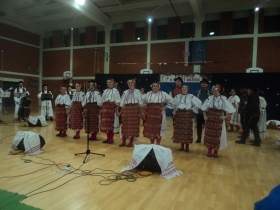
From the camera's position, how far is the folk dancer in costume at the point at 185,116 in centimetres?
433

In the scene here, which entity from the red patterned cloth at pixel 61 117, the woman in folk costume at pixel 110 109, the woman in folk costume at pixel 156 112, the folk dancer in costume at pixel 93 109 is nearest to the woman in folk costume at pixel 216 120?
the woman in folk costume at pixel 156 112

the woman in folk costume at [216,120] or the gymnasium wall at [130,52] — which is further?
the gymnasium wall at [130,52]

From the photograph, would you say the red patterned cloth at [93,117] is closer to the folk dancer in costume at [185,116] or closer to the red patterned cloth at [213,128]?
the folk dancer in costume at [185,116]

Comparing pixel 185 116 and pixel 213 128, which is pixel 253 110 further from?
pixel 185 116

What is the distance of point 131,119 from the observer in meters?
4.70

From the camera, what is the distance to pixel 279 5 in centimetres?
970

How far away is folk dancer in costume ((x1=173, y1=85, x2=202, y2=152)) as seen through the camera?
4.33 metres

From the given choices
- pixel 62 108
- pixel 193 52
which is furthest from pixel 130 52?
pixel 62 108

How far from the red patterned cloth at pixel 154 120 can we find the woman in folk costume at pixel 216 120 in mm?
971

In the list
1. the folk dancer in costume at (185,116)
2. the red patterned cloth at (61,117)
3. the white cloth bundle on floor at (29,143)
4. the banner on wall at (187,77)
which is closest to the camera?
the white cloth bundle on floor at (29,143)

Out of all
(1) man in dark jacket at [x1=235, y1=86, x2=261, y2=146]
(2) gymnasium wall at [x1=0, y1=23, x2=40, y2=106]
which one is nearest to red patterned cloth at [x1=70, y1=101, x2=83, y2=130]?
(1) man in dark jacket at [x1=235, y1=86, x2=261, y2=146]

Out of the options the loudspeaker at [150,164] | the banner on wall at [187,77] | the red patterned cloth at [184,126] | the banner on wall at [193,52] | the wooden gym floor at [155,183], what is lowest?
the wooden gym floor at [155,183]

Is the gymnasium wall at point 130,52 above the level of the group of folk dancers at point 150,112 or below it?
above

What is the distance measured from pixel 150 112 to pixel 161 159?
5.13 feet
